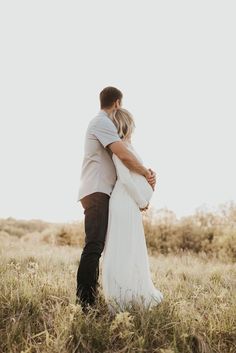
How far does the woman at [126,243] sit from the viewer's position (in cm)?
468

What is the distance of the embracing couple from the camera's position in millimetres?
4672

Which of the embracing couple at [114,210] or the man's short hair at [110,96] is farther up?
the man's short hair at [110,96]

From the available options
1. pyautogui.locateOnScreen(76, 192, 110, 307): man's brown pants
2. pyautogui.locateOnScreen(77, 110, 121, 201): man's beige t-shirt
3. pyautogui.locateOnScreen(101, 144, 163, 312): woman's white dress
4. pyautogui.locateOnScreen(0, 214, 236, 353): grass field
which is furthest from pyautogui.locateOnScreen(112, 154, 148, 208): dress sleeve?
pyautogui.locateOnScreen(0, 214, 236, 353): grass field

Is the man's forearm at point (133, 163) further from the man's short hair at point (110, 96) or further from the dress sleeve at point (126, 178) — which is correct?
the man's short hair at point (110, 96)

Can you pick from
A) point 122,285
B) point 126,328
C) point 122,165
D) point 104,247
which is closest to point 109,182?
point 122,165

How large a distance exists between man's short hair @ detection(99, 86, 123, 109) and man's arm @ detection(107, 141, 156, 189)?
0.51 metres

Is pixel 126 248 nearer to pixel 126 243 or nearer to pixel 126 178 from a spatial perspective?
pixel 126 243

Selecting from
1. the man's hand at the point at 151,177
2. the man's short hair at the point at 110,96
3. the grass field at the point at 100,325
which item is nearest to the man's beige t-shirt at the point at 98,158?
the man's short hair at the point at 110,96

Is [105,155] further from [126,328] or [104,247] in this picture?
[126,328]

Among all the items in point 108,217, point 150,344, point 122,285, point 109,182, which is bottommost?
point 150,344

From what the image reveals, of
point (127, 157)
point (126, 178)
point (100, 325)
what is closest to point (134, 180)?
point (126, 178)

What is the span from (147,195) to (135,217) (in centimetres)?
28

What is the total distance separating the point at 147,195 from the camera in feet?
16.4

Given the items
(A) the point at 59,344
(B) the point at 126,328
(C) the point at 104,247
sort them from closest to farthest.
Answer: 1. (A) the point at 59,344
2. (B) the point at 126,328
3. (C) the point at 104,247
